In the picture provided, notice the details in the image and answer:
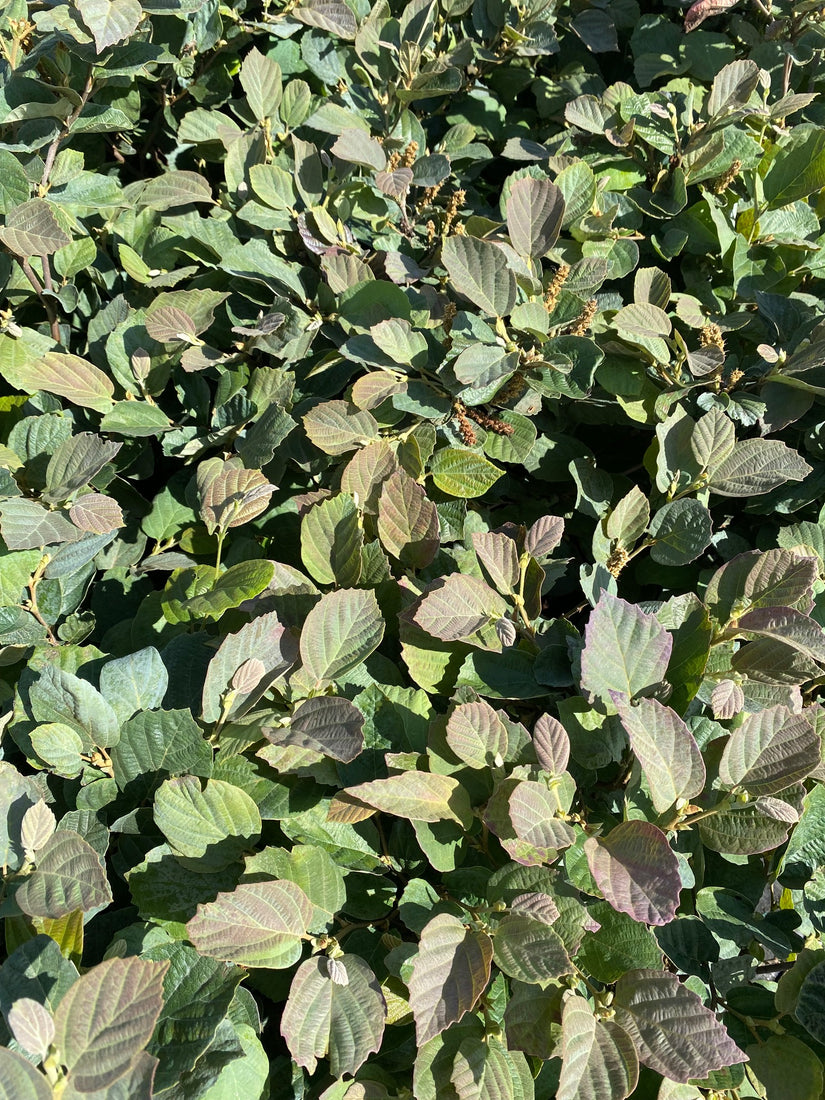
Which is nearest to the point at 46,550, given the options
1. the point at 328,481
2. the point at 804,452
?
the point at 328,481

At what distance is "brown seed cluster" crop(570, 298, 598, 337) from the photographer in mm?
1357

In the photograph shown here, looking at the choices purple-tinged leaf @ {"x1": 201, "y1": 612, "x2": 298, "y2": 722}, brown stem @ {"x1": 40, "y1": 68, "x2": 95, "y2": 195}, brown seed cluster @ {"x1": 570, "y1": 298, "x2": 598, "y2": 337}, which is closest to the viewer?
purple-tinged leaf @ {"x1": 201, "y1": 612, "x2": 298, "y2": 722}

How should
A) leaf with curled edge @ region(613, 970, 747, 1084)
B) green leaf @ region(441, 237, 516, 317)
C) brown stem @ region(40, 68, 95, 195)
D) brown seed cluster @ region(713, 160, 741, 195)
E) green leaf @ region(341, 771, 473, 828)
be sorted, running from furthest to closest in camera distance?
brown seed cluster @ region(713, 160, 741, 195), brown stem @ region(40, 68, 95, 195), green leaf @ region(441, 237, 516, 317), green leaf @ region(341, 771, 473, 828), leaf with curled edge @ region(613, 970, 747, 1084)

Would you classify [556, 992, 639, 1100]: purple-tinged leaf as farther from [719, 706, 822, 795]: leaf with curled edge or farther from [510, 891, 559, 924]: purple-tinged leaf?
[719, 706, 822, 795]: leaf with curled edge

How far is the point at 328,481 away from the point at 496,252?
466 mm

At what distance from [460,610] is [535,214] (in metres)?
0.67

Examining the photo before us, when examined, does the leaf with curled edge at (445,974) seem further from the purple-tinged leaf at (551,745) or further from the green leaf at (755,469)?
the green leaf at (755,469)

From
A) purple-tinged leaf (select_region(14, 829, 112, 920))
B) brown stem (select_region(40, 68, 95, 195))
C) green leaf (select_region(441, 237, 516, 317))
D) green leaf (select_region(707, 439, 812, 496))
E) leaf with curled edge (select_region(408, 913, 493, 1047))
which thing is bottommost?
leaf with curled edge (select_region(408, 913, 493, 1047))

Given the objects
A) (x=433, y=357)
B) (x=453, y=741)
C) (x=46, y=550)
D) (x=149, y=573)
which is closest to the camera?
(x=453, y=741)

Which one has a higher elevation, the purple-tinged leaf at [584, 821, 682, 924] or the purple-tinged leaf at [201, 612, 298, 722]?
the purple-tinged leaf at [201, 612, 298, 722]

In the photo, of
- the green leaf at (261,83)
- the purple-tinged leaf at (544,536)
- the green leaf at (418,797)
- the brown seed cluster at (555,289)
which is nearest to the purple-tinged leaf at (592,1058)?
the green leaf at (418,797)

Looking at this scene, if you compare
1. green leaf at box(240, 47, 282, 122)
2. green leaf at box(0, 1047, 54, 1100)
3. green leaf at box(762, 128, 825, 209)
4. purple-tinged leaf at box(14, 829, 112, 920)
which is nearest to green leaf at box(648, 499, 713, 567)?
green leaf at box(762, 128, 825, 209)

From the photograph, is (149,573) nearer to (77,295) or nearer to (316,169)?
(77,295)

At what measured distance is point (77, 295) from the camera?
1568 mm
